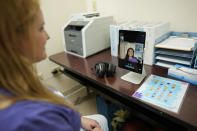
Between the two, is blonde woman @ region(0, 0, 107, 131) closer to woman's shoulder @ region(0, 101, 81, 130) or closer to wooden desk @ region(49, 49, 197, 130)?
woman's shoulder @ region(0, 101, 81, 130)

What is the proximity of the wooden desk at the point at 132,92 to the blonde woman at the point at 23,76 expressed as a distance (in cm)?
44

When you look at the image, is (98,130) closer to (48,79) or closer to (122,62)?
(122,62)

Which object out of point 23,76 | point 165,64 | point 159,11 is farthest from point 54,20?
point 23,76

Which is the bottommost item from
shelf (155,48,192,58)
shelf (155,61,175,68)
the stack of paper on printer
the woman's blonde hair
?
shelf (155,61,175,68)

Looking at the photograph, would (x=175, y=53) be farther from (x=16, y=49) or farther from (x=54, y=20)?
(x=54, y=20)

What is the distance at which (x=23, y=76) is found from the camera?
42 cm

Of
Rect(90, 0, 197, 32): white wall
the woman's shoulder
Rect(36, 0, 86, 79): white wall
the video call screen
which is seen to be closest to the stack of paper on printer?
Rect(90, 0, 197, 32): white wall

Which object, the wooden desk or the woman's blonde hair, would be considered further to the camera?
the wooden desk

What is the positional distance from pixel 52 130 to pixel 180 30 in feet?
4.08

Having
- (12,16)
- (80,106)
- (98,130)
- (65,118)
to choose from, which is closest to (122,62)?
(98,130)

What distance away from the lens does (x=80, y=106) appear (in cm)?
187

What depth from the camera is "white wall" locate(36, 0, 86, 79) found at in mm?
1625

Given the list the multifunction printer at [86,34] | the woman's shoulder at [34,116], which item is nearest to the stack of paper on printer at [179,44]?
the multifunction printer at [86,34]

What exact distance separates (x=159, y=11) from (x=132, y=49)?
0.64m
